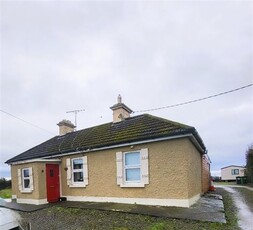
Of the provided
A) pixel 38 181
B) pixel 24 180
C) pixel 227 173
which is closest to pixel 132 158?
pixel 38 181

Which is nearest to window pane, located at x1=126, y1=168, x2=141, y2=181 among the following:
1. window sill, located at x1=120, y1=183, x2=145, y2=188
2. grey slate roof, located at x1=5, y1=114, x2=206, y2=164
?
window sill, located at x1=120, y1=183, x2=145, y2=188

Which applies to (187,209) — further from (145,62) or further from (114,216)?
(145,62)

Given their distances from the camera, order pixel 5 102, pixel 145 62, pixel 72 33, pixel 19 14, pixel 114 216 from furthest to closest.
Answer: pixel 5 102
pixel 145 62
pixel 72 33
pixel 19 14
pixel 114 216

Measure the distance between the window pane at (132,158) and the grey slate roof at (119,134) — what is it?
697mm

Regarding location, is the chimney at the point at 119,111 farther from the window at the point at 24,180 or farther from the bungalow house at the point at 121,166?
the window at the point at 24,180

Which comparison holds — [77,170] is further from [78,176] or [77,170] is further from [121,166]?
[121,166]

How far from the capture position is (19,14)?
9711 mm

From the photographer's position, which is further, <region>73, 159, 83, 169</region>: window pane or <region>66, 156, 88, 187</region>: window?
<region>73, 159, 83, 169</region>: window pane

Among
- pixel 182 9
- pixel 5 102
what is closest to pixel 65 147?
pixel 5 102

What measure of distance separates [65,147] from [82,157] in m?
1.93

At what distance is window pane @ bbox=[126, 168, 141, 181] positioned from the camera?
37.6 feet

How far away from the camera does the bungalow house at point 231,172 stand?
3982cm

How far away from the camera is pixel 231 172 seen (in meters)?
40.8

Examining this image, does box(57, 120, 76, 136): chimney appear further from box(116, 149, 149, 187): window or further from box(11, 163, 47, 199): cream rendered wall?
box(116, 149, 149, 187): window
